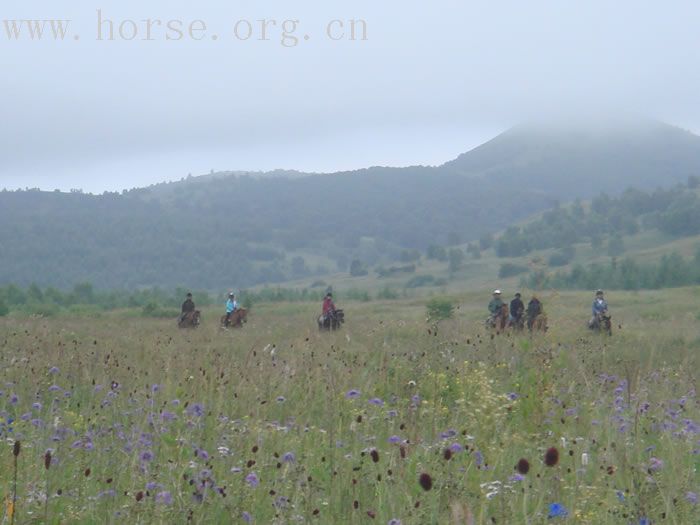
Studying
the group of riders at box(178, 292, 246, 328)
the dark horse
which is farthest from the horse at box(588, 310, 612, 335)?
the group of riders at box(178, 292, 246, 328)

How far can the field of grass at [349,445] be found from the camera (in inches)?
149

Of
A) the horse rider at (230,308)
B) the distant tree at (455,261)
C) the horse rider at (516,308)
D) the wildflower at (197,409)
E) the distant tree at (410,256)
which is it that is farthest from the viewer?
the distant tree at (410,256)

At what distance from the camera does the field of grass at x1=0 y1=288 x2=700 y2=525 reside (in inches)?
149

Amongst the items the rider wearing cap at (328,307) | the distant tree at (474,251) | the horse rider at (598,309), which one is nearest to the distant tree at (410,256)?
the distant tree at (474,251)

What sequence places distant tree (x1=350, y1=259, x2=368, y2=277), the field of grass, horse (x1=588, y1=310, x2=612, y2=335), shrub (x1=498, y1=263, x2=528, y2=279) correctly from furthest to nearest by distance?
distant tree (x1=350, y1=259, x2=368, y2=277)
shrub (x1=498, y1=263, x2=528, y2=279)
horse (x1=588, y1=310, x2=612, y2=335)
the field of grass

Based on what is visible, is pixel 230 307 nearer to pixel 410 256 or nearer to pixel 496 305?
pixel 496 305

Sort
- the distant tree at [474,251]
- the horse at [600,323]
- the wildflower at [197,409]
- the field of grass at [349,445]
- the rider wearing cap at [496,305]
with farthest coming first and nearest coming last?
the distant tree at [474,251], the rider wearing cap at [496,305], the horse at [600,323], the wildflower at [197,409], the field of grass at [349,445]

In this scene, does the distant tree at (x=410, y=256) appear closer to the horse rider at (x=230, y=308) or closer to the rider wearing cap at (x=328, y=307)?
the horse rider at (x=230, y=308)

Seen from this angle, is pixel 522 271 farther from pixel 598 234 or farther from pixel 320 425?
pixel 320 425

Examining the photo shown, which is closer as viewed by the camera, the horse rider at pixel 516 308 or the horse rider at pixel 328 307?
the horse rider at pixel 516 308

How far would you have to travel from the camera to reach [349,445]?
16.8ft

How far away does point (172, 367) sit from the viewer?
25.9 feet

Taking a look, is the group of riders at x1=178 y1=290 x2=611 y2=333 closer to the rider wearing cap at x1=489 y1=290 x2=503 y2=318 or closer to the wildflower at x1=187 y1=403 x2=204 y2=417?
the rider wearing cap at x1=489 y1=290 x2=503 y2=318

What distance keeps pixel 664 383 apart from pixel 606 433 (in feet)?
7.29
